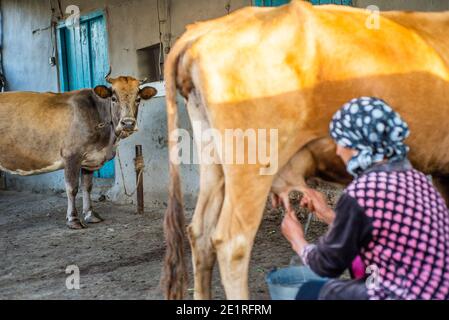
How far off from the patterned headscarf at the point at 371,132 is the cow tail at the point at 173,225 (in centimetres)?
116

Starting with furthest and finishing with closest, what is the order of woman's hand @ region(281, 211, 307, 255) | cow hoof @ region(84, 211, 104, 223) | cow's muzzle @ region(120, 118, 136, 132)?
cow hoof @ region(84, 211, 104, 223)
cow's muzzle @ region(120, 118, 136, 132)
woman's hand @ region(281, 211, 307, 255)

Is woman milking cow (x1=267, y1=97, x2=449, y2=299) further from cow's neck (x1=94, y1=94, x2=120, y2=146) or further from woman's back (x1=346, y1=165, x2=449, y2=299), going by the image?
cow's neck (x1=94, y1=94, x2=120, y2=146)

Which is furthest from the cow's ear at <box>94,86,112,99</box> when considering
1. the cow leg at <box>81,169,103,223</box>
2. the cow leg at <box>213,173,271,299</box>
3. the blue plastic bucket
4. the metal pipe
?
the blue plastic bucket

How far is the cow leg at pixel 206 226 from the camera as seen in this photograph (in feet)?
10.5

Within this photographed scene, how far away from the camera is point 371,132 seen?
2.07 meters

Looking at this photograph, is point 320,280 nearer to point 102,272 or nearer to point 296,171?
point 296,171

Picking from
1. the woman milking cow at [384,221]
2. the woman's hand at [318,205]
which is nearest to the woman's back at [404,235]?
the woman milking cow at [384,221]

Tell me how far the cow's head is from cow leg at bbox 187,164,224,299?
354cm

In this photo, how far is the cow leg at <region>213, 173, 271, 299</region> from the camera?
2.91 meters

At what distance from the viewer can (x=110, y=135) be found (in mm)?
7012

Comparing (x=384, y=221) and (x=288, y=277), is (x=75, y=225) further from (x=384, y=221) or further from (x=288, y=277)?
(x=384, y=221)

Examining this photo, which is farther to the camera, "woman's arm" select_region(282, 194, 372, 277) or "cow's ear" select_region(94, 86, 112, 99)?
"cow's ear" select_region(94, 86, 112, 99)

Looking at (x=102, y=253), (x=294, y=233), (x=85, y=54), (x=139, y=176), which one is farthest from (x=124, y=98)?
(x=294, y=233)
